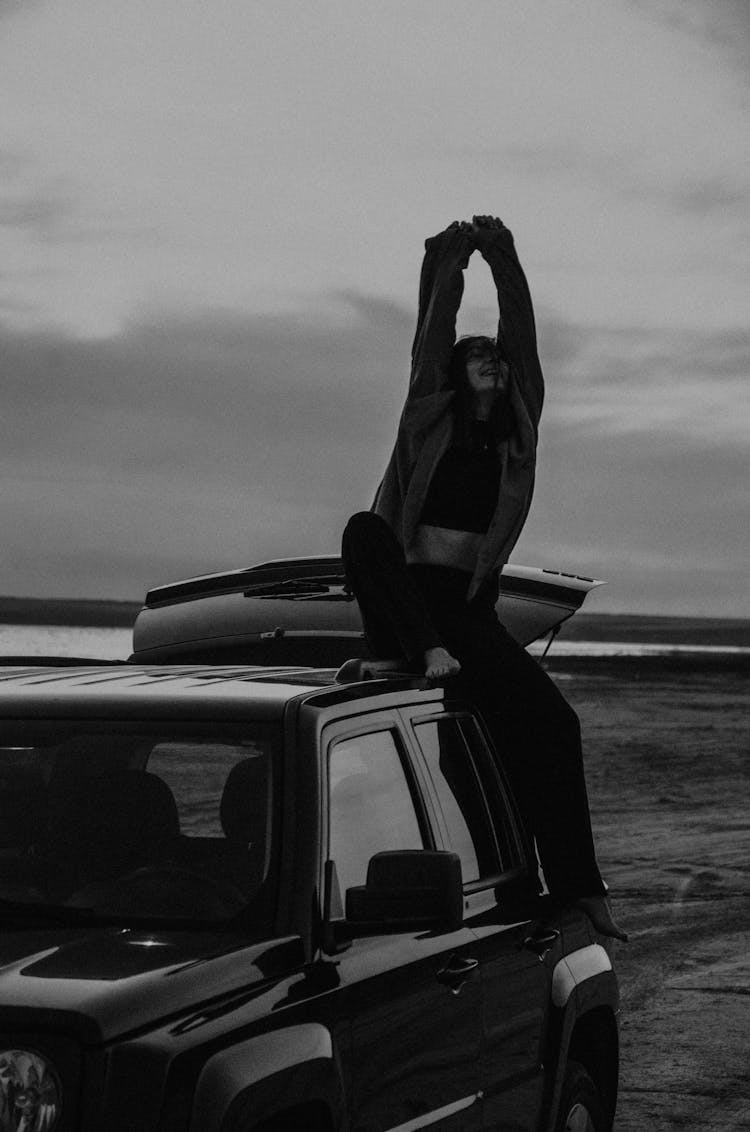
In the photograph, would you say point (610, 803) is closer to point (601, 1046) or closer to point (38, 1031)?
point (601, 1046)

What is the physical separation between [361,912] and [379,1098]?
436 millimetres

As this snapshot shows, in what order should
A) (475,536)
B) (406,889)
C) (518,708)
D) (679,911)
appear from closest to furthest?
(406,889) → (518,708) → (475,536) → (679,911)

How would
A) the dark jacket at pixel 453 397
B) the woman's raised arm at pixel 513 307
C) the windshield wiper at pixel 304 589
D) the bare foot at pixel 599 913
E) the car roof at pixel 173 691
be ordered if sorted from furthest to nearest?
the windshield wiper at pixel 304 589, the woman's raised arm at pixel 513 307, the dark jacket at pixel 453 397, the bare foot at pixel 599 913, the car roof at pixel 173 691

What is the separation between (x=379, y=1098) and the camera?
4.42 m

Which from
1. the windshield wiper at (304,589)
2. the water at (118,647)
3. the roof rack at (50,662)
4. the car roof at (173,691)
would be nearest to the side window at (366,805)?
the car roof at (173,691)

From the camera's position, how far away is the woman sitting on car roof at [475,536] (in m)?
5.89

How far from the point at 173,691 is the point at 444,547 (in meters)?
1.56

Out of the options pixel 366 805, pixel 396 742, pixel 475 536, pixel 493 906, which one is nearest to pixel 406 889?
pixel 366 805

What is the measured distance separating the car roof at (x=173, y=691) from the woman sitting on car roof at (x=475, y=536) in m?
0.49

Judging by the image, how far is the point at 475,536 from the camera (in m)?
6.27

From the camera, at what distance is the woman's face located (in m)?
6.40

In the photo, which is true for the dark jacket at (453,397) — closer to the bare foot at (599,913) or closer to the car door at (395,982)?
the bare foot at (599,913)

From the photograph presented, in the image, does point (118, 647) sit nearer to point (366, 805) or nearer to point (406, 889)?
→ point (366, 805)

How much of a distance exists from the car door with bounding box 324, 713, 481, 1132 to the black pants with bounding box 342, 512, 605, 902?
0.77m
